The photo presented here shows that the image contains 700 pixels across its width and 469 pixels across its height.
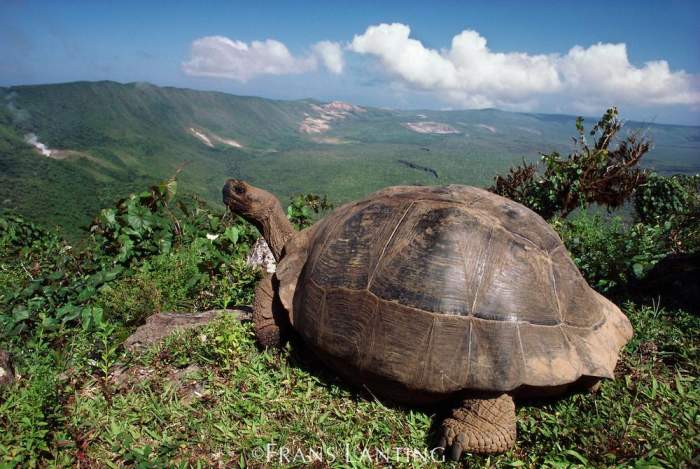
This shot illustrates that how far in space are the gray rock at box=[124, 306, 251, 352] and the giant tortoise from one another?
1.28 m

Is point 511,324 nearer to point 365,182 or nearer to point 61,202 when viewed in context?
point 61,202

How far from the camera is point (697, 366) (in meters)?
3.23

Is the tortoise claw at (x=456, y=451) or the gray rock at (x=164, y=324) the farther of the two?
the gray rock at (x=164, y=324)

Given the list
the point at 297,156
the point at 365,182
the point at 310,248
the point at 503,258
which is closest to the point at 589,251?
the point at 503,258

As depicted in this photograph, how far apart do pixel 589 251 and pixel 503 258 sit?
2744 millimetres

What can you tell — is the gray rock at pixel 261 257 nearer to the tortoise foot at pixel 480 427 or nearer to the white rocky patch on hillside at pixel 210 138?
the tortoise foot at pixel 480 427

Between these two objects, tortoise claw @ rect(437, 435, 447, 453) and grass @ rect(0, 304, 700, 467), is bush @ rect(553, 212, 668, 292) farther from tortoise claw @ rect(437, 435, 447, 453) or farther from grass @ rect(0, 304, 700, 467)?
tortoise claw @ rect(437, 435, 447, 453)

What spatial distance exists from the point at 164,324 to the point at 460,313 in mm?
3005

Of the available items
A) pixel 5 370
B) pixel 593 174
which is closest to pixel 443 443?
pixel 5 370

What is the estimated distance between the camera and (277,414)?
10.2 feet

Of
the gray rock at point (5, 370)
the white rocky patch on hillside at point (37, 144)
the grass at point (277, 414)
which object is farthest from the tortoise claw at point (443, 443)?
the white rocky patch on hillside at point (37, 144)

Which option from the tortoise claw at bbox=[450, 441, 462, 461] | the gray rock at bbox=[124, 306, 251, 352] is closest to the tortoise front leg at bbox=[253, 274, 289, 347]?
the gray rock at bbox=[124, 306, 251, 352]

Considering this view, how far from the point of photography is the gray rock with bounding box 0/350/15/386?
3166 mm

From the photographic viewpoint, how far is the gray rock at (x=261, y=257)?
5598mm
